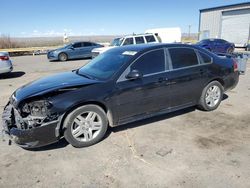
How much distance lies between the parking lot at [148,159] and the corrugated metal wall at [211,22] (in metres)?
30.5

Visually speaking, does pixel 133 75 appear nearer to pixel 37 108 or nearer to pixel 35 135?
pixel 37 108

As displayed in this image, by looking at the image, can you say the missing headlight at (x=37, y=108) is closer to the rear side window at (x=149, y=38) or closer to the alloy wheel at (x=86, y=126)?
the alloy wheel at (x=86, y=126)

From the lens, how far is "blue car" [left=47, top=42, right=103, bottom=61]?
18.3 m

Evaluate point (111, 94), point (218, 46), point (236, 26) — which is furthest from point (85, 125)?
point (236, 26)

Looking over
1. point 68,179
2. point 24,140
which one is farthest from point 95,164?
point 24,140

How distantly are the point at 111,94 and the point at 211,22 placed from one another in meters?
33.2

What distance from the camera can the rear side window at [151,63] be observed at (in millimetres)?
4414

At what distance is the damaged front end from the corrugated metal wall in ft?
107

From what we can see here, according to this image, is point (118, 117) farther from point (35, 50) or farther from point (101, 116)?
point (35, 50)

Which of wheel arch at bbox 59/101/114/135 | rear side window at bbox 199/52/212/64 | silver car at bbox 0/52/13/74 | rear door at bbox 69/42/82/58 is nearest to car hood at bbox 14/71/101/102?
wheel arch at bbox 59/101/114/135

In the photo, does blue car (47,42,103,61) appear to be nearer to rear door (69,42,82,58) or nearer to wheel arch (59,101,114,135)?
rear door (69,42,82,58)

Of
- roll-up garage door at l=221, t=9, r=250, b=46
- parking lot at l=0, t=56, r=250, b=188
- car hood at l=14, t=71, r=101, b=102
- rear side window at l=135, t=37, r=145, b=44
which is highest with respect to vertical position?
roll-up garage door at l=221, t=9, r=250, b=46

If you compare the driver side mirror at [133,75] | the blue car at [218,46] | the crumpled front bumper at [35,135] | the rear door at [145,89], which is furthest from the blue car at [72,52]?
the crumpled front bumper at [35,135]

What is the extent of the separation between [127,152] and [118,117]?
690 mm
